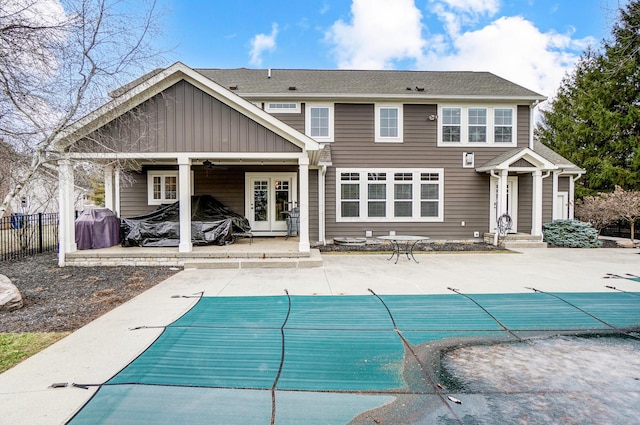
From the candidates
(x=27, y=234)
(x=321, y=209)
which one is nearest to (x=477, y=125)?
(x=321, y=209)

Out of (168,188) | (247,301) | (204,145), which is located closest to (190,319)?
(247,301)

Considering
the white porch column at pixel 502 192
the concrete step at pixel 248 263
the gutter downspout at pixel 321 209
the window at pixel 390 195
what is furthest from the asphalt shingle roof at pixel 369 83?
the concrete step at pixel 248 263

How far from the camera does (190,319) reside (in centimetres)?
435

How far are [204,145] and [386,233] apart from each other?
22.4ft

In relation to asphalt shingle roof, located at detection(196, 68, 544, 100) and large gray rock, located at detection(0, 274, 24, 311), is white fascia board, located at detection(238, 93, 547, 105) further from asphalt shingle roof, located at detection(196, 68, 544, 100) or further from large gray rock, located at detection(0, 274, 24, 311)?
large gray rock, located at detection(0, 274, 24, 311)

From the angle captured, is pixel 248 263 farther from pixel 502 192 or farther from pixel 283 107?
pixel 502 192

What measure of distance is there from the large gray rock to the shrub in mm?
14352

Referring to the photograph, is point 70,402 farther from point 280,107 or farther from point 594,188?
point 594,188

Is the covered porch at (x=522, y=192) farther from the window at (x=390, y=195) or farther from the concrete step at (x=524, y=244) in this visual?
the window at (x=390, y=195)

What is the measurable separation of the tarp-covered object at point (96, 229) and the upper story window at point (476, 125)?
10.7 metres

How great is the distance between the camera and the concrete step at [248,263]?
7828 millimetres

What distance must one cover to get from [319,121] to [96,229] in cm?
748

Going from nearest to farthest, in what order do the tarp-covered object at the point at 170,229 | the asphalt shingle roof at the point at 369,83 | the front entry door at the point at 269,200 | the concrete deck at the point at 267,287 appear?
the concrete deck at the point at 267,287, the tarp-covered object at the point at 170,229, the asphalt shingle roof at the point at 369,83, the front entry door at the point at 269,200

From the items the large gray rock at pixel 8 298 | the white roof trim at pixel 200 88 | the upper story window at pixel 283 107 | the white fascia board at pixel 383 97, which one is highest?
the white fascia board at pixel 383 97
